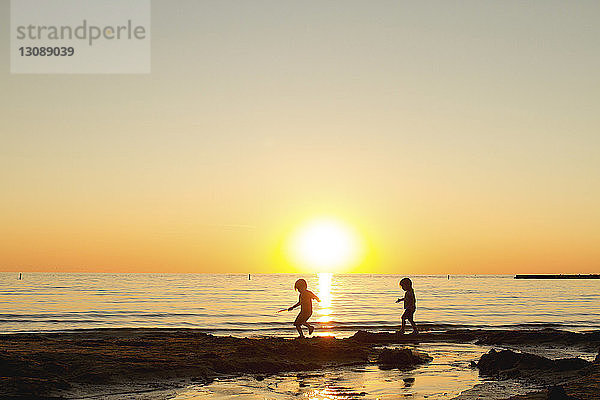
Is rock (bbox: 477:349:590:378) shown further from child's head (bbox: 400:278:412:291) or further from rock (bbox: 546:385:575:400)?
child's head (bbox: 400:278:412:291)

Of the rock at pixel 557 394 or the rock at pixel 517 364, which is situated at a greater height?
the rock at pixel 557 394

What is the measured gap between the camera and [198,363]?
51.8ft

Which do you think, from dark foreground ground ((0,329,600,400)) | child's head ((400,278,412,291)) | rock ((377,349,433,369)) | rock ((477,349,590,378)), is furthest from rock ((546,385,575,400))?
child's head ((400,278,412,291))

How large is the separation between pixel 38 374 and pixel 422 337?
1613cm

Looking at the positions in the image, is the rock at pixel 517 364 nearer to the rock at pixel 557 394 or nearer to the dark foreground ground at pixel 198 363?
the dark foreground ground at pixel 198 363

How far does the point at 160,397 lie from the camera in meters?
12.3

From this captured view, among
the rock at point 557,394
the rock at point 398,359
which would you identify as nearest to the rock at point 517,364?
the rock at point 398,359

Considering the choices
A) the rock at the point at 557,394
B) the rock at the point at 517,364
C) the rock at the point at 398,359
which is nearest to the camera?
the rock at the point at 557,394

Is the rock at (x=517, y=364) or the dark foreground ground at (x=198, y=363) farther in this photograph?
the rock at (x=517, y=364)

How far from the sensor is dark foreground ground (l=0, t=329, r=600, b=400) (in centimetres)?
1248

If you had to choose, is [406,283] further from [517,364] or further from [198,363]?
[198,363]

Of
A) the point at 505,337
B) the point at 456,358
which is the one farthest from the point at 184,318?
the point at 456,358

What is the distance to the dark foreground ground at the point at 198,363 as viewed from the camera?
40.9 ft

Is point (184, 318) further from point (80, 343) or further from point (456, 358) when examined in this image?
point (456, 358)
